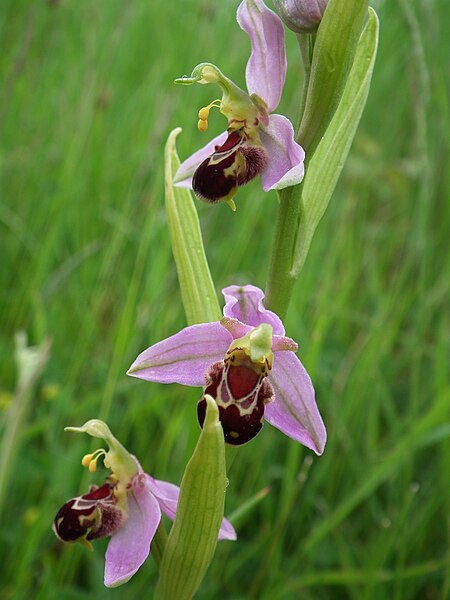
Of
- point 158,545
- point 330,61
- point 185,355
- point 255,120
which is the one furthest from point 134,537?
point 330,61

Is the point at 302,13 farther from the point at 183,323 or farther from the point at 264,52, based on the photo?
the point at 183,323

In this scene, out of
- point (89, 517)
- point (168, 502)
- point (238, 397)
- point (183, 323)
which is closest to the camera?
point (238, 397)

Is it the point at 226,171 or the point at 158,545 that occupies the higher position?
the point at 226,171

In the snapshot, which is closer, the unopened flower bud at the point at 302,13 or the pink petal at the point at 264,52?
the unopened flower bud at the point at 302,13

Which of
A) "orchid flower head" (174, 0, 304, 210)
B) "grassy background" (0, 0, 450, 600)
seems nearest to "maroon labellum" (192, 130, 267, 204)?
"orchid flower head" (174, 0, 304, 210)

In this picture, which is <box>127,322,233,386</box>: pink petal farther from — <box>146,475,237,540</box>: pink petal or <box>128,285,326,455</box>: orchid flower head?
<box>146,475,237,540</box>: pink petal

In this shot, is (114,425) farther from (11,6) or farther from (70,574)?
(11,6)

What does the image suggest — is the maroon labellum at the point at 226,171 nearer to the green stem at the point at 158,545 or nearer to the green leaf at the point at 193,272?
the green leaf at the point at 193,272

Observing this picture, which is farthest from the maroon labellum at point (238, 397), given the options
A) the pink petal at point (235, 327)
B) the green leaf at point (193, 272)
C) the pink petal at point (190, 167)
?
the pink petal at point (190, 167)
